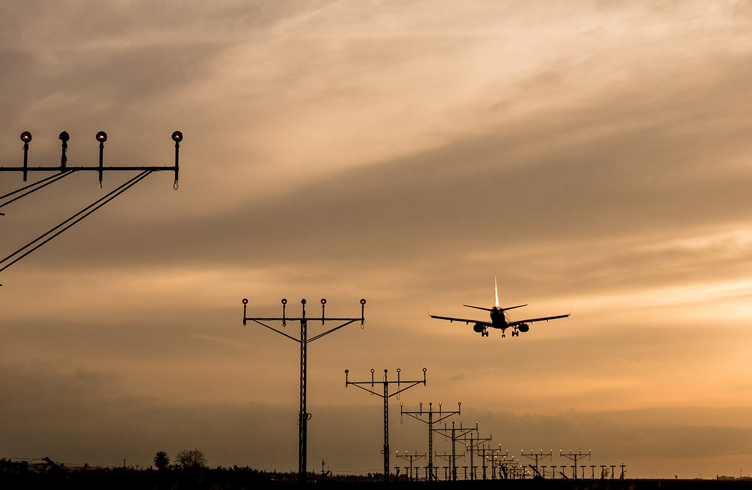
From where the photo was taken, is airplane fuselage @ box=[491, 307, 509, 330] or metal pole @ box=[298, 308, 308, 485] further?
airplane fuselage @ box=[491, 307, 509, 330]

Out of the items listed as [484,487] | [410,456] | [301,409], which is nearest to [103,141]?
[301,409]

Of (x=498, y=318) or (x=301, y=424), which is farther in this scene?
(x=498, y=318)

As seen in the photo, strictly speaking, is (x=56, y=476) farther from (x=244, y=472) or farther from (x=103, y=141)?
(x=103, y=141)

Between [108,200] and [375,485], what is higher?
[108,200]

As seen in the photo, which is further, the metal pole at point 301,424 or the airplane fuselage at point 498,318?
the airplane fuselage at point 498,318

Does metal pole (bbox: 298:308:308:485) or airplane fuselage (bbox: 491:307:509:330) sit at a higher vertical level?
airplane fuselage (bbox: 491:307:509:330)

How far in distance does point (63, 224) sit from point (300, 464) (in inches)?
1231

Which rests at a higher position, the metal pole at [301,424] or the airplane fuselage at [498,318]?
the airplane fuselage at [498,318]

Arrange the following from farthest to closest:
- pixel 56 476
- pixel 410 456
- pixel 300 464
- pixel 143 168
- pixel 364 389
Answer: pixel 410 456, pixel 364 389, pixel 300 464, pixel 56 476, pixel 143 168

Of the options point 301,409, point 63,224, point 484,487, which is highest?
point 63,224

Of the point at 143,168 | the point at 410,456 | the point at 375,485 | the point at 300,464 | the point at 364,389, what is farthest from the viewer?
the point at 410,456

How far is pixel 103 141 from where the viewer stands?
1226 inches

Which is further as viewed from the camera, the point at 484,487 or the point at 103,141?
the point at 484,487

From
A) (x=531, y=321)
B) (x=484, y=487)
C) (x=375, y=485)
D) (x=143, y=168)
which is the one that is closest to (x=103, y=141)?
(x=143, y=168)
